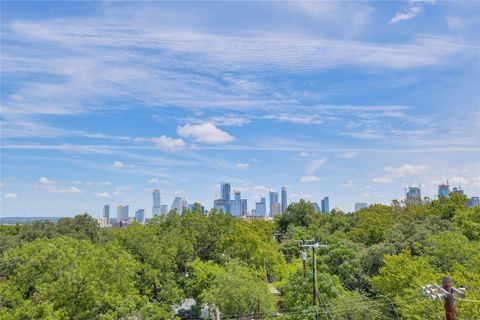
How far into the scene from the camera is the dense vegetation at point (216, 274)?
48.5 ft

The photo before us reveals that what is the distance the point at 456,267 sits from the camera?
1716cm

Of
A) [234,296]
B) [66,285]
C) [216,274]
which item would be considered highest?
[66,285]

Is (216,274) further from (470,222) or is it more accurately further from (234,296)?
(470,222)

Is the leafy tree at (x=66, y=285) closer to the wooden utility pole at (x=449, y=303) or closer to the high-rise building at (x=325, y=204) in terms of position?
the wooden utility pole at (x=449, y=303)

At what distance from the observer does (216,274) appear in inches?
785

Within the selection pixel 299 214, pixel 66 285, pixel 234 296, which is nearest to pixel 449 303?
pixel 234 296

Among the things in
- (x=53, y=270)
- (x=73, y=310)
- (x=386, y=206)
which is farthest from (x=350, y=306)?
(x=386, y=206)

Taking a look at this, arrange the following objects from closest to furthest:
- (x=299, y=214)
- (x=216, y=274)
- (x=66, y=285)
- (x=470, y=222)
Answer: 1. (x=66, y=285)
2. (x=216, y=274)
3. (x=470, y=222)
4. (x=299, y=214)

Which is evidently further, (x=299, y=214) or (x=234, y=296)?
(x=299, y=214)

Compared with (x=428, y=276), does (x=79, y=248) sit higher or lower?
higher

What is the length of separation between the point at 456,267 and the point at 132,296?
51.2 feet

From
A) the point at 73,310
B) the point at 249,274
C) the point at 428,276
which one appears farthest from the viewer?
the point at 249,274

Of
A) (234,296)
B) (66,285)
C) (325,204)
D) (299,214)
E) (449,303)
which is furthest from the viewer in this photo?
(325,204)

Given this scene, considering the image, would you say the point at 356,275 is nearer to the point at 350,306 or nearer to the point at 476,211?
the point at 350,306
